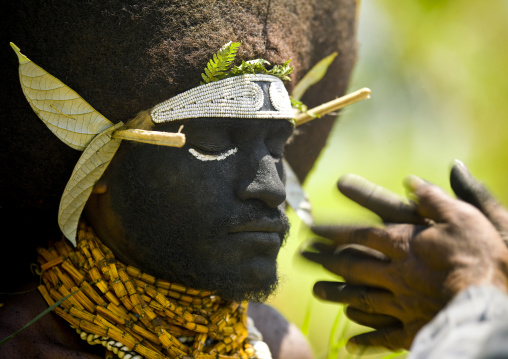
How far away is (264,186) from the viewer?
2.01 metres

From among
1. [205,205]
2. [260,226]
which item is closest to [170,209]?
[205,205]

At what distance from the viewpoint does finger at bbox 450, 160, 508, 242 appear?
1684mm

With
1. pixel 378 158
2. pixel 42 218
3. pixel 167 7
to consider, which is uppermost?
pixel 167 7

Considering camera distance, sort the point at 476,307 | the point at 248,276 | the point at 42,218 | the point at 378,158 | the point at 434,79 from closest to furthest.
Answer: the point at 476,307
the point at 248,276
the point at 42,218
the point at 378,158
the point at 434,79

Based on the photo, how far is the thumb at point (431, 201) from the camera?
1.71 metres

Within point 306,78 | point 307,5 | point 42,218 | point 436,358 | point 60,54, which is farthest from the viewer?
point 306,78

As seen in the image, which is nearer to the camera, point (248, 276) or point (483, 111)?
point (248, 276)

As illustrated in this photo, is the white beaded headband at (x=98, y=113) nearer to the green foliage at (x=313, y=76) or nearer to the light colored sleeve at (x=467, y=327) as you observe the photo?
the green foliage at (x=313, y=76)

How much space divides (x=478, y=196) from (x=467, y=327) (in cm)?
60

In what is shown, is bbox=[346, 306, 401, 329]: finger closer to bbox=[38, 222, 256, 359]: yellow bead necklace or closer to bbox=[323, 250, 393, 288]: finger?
bbox=[323, 250, 393, 288]: finger

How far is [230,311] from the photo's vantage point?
233 centimetres

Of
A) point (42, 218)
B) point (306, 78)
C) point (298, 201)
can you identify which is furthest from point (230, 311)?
point (306, 78)

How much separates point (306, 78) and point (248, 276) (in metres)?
1.02

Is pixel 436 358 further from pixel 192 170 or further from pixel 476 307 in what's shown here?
pixel 192 170
